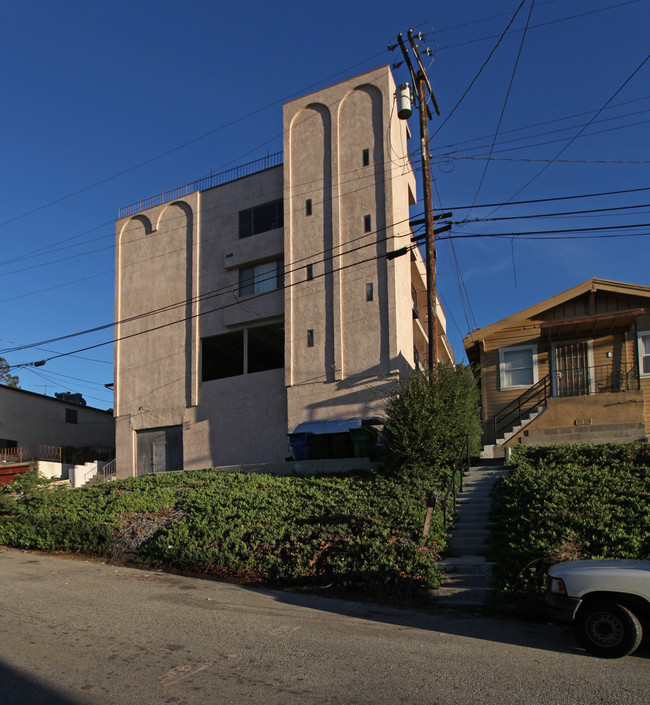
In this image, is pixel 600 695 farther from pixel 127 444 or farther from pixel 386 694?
pixel 127 444

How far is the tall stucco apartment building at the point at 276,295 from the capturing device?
24.6 meters

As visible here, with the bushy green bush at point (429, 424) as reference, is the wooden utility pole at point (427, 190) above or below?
above

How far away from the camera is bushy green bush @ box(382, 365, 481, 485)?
683 inches

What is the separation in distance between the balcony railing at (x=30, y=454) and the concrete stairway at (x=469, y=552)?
23.2m

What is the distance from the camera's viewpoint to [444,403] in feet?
58.5

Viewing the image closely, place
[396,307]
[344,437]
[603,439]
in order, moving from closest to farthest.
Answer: [603,439]
[344,437]
[396,307]

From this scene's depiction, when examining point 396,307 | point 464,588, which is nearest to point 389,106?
point 396,307

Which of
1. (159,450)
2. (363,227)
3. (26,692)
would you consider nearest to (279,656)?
(26,692)

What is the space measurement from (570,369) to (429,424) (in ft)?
24.4

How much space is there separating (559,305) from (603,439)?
5.07 m

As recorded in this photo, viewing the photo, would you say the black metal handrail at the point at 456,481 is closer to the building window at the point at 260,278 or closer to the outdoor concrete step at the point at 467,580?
the outdoor concrete step at the point at 467,580

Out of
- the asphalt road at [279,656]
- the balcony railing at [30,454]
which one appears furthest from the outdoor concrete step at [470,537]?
the balcony railing at [30,454]

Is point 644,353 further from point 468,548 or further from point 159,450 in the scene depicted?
point 159,450

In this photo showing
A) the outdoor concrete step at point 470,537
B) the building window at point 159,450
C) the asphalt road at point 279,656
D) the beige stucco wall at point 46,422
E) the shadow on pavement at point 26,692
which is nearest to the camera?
the shadow on pavement at point 26,692
